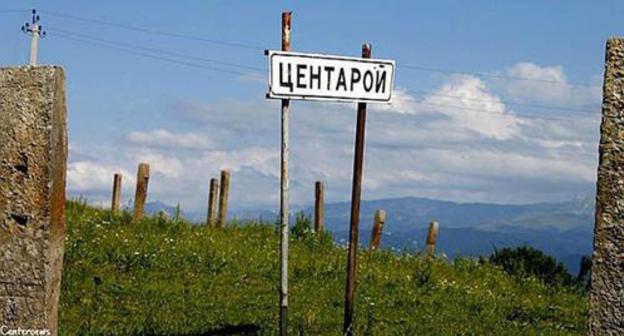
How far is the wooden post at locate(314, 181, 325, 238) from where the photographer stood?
34.3 meters

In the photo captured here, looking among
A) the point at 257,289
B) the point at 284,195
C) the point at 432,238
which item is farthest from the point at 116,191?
the point at 284,195

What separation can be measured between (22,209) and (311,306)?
803cm

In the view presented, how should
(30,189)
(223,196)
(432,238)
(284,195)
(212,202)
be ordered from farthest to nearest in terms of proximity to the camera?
(212,202) < (223,196) < (432,238) < (284,195) < (30,189)

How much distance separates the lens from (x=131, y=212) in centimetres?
3272

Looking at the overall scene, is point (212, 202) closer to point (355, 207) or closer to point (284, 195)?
point (355, 207)

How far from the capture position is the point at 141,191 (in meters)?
34.0

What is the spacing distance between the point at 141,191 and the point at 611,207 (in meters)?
25.2

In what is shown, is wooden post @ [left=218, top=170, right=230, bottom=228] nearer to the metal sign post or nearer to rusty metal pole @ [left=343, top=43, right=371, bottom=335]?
rusty metal pole @ [left=343, top=43, right=371, bottom=335]

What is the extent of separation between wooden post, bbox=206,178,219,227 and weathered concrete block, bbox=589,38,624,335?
25560 millimetres

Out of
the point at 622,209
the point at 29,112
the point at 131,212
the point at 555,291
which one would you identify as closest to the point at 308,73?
the point at 29,112

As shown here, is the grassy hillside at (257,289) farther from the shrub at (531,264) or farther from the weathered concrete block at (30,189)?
the weathered concrete block at (30,189)

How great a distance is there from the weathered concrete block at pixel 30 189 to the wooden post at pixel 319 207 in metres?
20.8

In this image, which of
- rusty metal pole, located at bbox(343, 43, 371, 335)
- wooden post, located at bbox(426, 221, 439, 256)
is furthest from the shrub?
rusty metal pole, located at bbox(343, 43, 371, 335)

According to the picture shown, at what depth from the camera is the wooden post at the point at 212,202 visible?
117 ft
